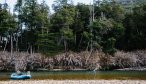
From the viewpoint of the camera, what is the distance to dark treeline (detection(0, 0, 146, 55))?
291ft

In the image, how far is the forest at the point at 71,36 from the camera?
83.9 meters

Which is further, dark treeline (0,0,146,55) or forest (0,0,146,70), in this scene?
dark treeline (0,0,146,55)

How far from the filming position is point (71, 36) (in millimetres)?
89562

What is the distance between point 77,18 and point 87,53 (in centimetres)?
1258

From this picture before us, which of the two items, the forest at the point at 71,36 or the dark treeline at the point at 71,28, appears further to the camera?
the dark treeline at the point at 71,28

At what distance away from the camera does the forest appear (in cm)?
8394

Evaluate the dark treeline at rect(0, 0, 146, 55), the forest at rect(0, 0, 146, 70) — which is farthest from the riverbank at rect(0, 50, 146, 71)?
the dark treeline at rect(0, 0, 146, 55)

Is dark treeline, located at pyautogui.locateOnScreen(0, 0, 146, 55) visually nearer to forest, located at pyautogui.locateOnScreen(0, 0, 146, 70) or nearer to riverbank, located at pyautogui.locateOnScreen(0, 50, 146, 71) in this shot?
forest, located at pyautogui.locateOnScreen(0, 0, 146, 70)

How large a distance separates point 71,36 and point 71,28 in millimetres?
4856

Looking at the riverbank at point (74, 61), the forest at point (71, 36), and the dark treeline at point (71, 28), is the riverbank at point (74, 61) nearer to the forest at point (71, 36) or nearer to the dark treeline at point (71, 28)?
the forest at point (71, 36)

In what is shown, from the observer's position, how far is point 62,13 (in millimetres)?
90875

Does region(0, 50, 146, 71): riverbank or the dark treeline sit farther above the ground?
the dark treeline

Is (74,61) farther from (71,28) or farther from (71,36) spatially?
Answer: (71,28)

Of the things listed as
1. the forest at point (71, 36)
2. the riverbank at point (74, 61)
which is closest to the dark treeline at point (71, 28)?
the forest at point (71, 36)
